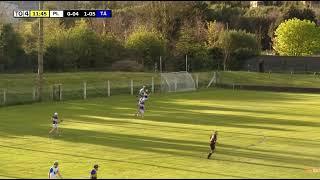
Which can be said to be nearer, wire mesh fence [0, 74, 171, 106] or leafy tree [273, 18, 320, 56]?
wire mesh fence [0, 74, 171, 106]

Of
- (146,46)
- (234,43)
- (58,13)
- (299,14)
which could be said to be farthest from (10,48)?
(299,14)

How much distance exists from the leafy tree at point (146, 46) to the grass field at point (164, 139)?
29.0 m

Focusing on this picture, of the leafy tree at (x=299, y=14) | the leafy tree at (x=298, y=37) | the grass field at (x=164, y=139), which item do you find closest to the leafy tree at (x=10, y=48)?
the grass field at (x=164, y=139)

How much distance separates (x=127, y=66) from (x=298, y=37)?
86.1ft

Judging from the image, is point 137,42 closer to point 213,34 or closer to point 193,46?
point 193,46

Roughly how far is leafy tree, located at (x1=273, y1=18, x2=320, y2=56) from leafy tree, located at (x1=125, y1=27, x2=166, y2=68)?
18.3 metres

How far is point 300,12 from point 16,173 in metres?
100.0

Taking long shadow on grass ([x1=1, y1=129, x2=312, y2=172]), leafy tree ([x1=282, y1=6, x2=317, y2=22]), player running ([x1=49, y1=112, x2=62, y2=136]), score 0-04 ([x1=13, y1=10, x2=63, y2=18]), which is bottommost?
Result: long shadow on grass ([x1=1, y1=129, x2=312, y2=172])

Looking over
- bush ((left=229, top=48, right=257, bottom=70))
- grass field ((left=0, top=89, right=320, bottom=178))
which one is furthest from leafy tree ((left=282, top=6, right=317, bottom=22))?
grass field ((left=0, top=89, right=320, bottom=178))

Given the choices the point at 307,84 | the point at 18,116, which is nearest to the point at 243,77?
the point at 307,84

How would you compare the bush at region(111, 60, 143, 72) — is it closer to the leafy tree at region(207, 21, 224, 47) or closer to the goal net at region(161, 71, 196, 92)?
the goal net at region(161, 71, 196, 92)

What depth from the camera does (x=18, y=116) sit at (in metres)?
43.8

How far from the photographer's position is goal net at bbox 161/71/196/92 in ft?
212

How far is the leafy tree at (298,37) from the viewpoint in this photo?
8838cm
